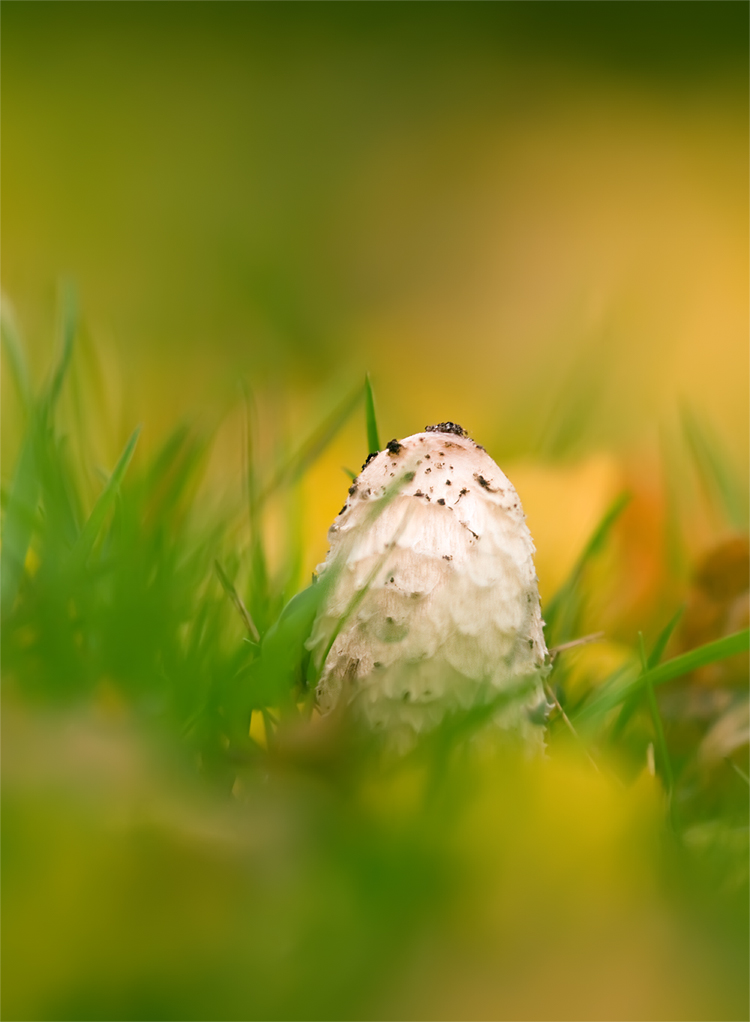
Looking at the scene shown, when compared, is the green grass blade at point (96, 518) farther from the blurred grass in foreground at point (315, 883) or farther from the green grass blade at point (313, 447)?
the green grass blade at point (313, 447)

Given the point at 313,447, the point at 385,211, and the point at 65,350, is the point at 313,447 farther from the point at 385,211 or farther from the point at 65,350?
the point at 385,211

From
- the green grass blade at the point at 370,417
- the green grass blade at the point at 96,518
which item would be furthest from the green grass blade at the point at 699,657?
the green grass blade at the point at 96,518

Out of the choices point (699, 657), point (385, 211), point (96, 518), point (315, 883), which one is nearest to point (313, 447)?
point (96, 518)

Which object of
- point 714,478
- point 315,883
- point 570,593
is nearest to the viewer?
point 315,883

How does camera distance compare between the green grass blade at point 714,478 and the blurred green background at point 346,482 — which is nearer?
the blurred green background at point 346,482

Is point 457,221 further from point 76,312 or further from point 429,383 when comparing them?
point 76,312

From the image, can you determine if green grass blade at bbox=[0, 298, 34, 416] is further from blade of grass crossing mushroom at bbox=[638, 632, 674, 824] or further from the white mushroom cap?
blade of grass crossing mushroom at bbox=[638, 632, 674, 824]

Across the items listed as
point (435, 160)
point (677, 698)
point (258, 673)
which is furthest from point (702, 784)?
point (435, 160)
